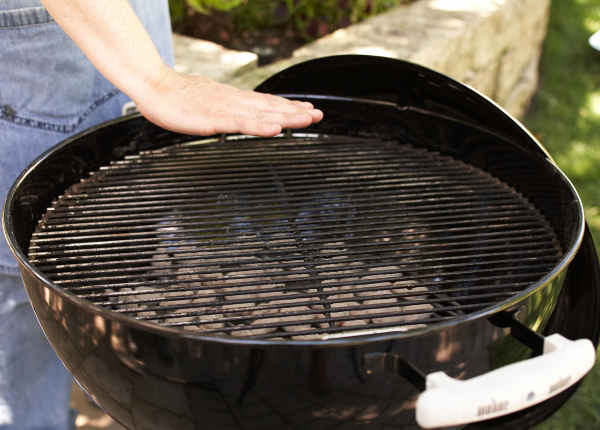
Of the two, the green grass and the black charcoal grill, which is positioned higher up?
the black charcoal grill

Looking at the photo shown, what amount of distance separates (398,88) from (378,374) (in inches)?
33.6

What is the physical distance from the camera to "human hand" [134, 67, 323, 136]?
1141 millimetres

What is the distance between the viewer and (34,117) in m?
1.38

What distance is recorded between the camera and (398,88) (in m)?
1.51

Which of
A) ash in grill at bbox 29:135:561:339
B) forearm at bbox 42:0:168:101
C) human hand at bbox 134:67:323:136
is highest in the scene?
forearm at bbox 42:0:168:101

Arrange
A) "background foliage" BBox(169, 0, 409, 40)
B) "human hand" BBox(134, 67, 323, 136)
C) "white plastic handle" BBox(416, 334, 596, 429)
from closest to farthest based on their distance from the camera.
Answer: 1. "white plastic handle" BBox(416, 334, 596, 429)
2. "human hand" BBox(134, 67, 323, 136)
3. "background foliage" BBox(169, 0, 409, 40)

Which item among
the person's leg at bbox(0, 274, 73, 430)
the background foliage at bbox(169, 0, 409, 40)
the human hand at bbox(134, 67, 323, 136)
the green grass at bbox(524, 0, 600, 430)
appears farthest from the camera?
the background foliage at bbox(169, 0, 409, 40)

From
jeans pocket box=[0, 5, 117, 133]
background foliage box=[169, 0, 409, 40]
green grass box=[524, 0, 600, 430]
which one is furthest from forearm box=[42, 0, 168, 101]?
background foliage box=[169, 0, 409, 40]

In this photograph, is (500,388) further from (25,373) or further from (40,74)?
(25,373)

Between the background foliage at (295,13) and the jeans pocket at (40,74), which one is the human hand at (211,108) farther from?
the background foliage at (295,13)

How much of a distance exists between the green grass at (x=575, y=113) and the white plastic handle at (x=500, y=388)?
145 centimetres

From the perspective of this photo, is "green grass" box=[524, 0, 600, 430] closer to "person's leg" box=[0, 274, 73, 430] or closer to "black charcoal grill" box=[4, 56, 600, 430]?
"black charcoal grill" box=[4, 56, 600, 430]

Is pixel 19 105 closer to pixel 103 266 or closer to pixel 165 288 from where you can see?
pixel 103 266

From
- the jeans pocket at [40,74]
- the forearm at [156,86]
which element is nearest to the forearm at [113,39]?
the forearm at [156,86]
